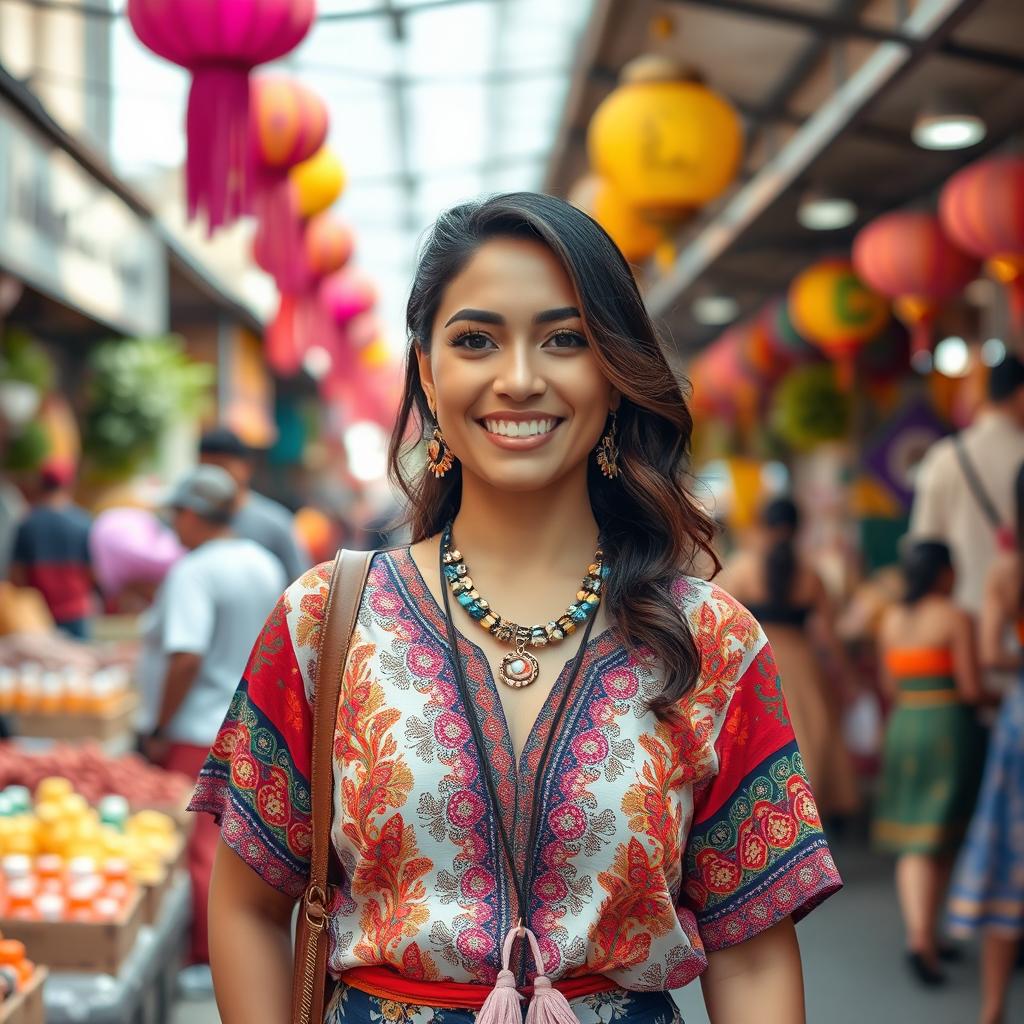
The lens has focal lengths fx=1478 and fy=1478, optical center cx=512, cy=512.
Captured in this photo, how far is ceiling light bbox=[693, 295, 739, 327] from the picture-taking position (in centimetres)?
1112

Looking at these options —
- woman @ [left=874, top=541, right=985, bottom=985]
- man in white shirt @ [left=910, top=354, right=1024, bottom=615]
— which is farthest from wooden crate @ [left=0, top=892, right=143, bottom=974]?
man in white shirt @ [left=910, top=354, right=1024, bottom=615]

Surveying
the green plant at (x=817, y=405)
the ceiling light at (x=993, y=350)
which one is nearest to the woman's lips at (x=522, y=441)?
the ceiling light at (x=993, y=350)

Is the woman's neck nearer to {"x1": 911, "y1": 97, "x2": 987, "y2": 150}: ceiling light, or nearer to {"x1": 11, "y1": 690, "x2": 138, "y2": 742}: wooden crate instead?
{"x1": 911, "y1": 97, "x2": 987, "y2": 150}: ceiling light

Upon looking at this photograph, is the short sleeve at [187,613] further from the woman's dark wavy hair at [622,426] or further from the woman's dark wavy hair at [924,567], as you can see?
the woman's dark wavy hair at [622,426]

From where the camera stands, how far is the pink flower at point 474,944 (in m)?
1.68

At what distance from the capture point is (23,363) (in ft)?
27.6

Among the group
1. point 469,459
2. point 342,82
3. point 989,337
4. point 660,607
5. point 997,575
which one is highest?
point 342,82

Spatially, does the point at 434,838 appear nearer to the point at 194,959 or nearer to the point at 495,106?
the point at 194,959

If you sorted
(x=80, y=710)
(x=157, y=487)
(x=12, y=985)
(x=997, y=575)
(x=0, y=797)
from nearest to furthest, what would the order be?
(x=12, y=985) < (x=0, y=797) < (x=997, y=575) < (x=80, y=710) < (x=157, y=487)

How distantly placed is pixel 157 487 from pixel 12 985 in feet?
28.5

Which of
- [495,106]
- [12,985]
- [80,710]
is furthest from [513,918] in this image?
[495,106]

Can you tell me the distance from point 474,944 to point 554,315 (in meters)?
0.74

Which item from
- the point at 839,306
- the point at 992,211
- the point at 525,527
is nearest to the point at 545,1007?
the point at 525,527

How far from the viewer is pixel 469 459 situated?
1818mm
